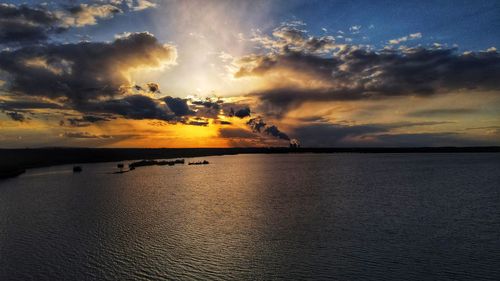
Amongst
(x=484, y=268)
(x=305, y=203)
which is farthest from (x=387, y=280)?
(x=305, y=203)

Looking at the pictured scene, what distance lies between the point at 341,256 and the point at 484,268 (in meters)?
7.45

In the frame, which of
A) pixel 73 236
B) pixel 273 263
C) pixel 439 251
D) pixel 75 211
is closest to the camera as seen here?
pixel 273 263

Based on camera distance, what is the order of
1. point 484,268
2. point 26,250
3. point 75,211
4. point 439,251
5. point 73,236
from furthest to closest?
1. point 75,211
2. point 73,236
3. point 26,250
4. point 439,251
5. point 484,268

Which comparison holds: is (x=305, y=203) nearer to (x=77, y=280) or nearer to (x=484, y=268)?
(x=484, y=268)

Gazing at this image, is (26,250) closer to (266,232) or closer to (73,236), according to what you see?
(73,236)

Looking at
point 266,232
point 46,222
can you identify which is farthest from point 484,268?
point 46,222

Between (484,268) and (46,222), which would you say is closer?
(484,268)

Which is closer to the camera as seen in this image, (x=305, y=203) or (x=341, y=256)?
(x=341, y=256)

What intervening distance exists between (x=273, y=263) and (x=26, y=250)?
16687 millimetres

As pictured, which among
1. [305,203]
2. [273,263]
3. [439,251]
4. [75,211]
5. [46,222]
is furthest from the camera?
[305,203]

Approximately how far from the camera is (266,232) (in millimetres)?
28734

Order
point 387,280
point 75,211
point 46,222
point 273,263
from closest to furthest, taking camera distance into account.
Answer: point 387,280
point 273,263
point 46,222
point 75,211

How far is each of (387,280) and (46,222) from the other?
98.9ft

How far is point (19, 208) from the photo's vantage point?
42.0m
